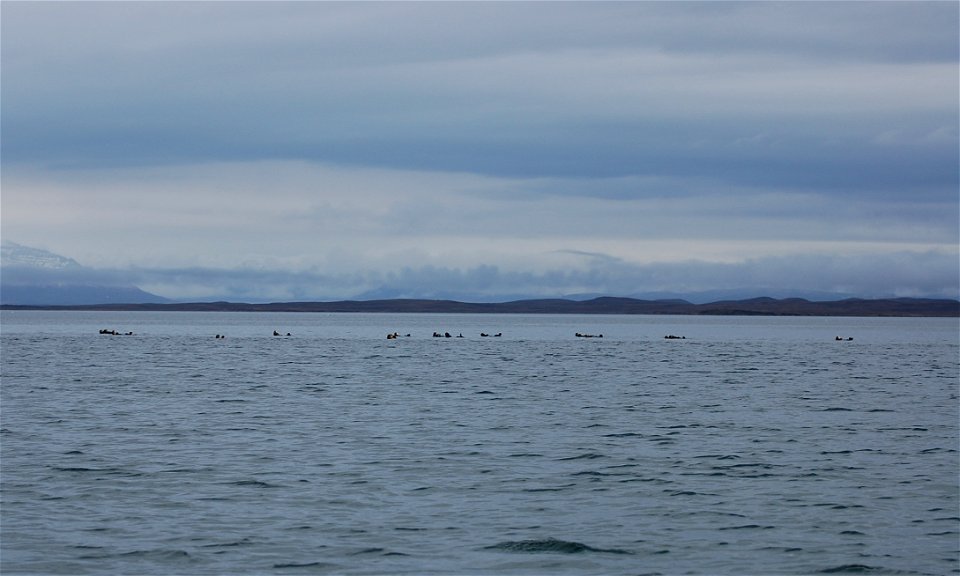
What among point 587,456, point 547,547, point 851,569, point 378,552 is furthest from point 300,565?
point 587,456

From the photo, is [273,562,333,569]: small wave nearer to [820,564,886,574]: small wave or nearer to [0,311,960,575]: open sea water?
[0,311,960,575]: open sea water

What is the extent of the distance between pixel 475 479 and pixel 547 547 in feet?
21.9

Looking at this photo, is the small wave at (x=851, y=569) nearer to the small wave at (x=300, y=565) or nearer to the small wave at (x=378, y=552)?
the small wave at (x=378, y=552)

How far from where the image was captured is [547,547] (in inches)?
808

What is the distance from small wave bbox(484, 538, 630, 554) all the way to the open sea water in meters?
0.06

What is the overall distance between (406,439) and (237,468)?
7.11 meters

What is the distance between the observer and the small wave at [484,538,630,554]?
66.7 feet

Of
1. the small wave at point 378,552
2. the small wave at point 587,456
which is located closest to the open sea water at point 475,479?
the small wave at point 378,552

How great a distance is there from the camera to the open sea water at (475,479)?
20000 millimetres

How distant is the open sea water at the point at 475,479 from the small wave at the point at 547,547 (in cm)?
6

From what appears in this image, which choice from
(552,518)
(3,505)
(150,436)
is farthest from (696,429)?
(3,505)

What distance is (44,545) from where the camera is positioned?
20.3 meters

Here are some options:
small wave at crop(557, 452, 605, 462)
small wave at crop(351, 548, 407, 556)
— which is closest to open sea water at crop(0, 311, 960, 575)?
small wave at crop(351, 548, 407, 556)

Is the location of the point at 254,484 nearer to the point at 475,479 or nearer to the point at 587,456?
the point at 475,479
